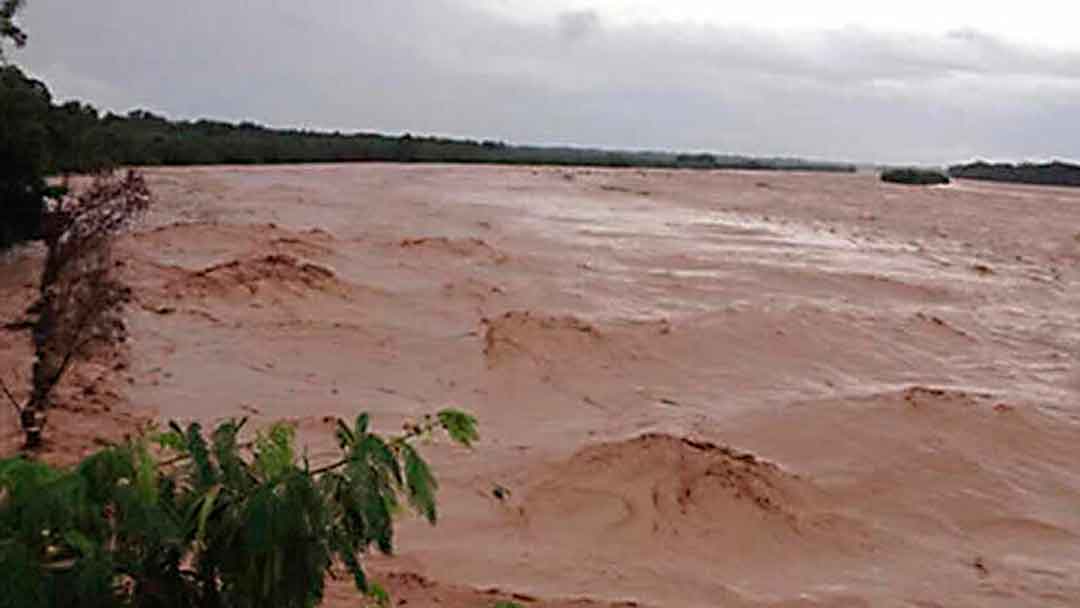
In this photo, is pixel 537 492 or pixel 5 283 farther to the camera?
pixel 5 283

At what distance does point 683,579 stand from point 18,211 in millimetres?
10574

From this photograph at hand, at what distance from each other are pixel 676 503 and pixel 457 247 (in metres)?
8.22

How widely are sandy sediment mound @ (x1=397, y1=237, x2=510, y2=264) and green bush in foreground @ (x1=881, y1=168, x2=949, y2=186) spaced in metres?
25.9

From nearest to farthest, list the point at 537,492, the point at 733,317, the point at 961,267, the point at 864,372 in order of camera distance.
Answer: the point at 537,492 → the point at 864,372 → the point at 733,317 → the point at 961,267

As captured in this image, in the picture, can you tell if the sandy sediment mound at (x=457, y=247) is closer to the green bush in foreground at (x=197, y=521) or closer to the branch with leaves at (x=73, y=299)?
the branch with leaves at (x=73, y=299)

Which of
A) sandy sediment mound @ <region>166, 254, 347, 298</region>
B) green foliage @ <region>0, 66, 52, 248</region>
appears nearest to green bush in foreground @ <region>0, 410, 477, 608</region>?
sandy sediment mound @ <region>166, 254, 347, 298</region>

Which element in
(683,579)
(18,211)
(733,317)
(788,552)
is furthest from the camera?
(18,211)

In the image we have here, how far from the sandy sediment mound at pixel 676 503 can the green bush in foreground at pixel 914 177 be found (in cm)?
3243

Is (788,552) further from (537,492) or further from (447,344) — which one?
(447,344)

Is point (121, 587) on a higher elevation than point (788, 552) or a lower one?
higher

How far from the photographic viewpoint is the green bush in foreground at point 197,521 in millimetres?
2146

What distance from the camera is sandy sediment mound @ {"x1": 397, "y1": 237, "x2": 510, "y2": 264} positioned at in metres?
13.1

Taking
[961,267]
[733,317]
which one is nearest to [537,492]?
[733,317]

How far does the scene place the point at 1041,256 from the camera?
1761 centimetres
